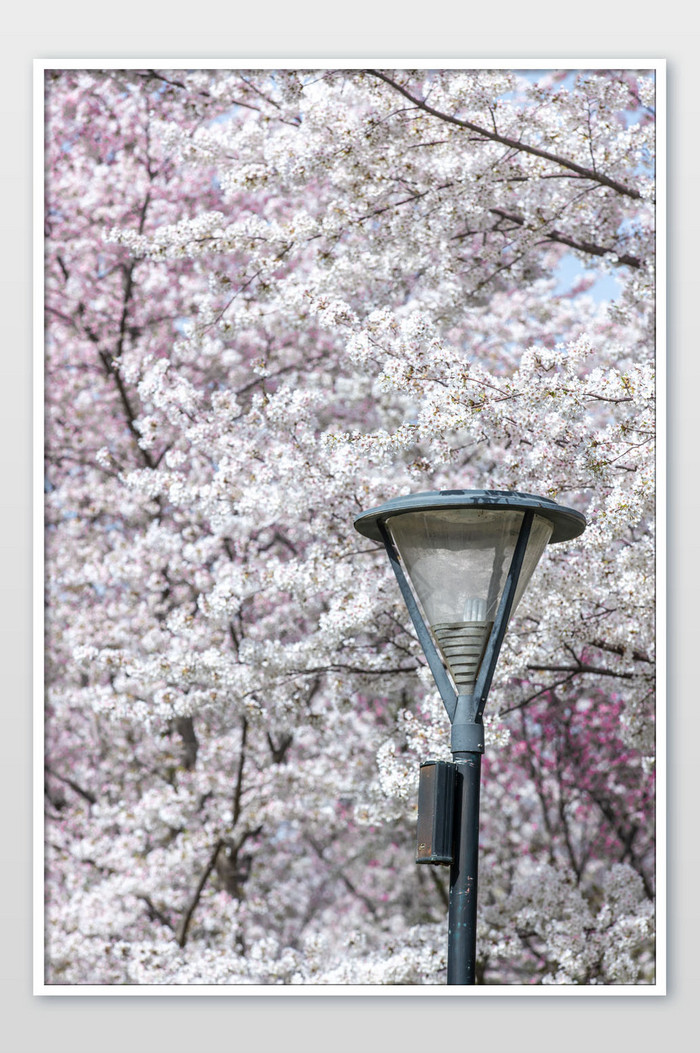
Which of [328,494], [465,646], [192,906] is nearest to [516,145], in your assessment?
[328,494]

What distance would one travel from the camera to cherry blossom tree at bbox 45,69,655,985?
2887 millimetres

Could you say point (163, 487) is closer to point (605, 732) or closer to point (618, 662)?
point (618, 662)

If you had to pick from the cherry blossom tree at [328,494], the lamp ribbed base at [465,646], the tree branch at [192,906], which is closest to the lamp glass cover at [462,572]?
the lamp ribbed base at [465,646]

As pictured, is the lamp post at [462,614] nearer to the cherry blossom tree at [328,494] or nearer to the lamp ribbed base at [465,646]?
the lamp ribbed base at [465,646]

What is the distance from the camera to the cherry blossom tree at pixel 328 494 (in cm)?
289

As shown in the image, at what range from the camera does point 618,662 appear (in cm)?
321

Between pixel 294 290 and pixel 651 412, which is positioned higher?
pixel 294 290

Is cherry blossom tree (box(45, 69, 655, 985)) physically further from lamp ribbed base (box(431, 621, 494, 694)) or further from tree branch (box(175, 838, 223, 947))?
lamp ribbed base (box(431, 621, 494, 694))
